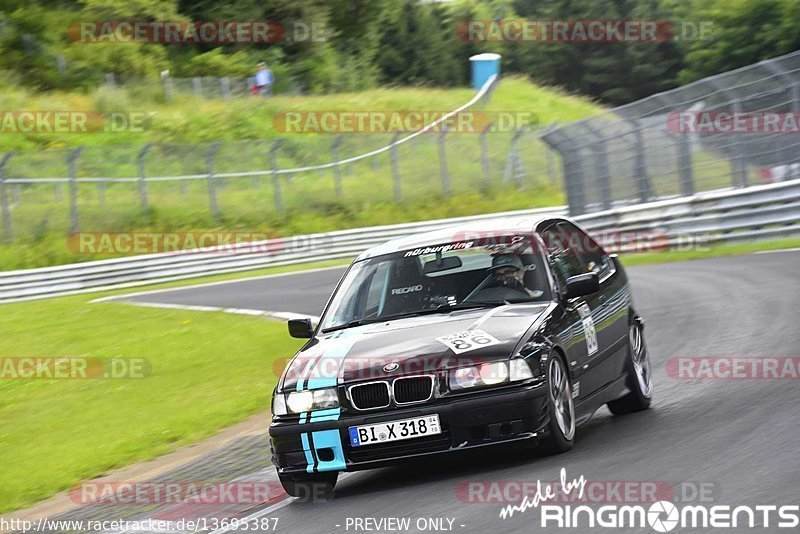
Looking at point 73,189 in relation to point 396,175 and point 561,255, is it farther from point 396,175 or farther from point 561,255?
point 561,255

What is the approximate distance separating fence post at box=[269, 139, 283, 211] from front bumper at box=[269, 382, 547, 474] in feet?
89.5

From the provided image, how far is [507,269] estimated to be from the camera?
8148 mm

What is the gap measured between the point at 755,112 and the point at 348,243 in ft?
45.7

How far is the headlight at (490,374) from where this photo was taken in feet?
22.9

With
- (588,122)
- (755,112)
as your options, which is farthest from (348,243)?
(755,112)

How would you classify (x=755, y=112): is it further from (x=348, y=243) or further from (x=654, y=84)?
(x=654, y=84)

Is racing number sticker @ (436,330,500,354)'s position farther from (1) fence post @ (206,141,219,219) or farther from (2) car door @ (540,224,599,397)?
(1) fence post @ (206,141,219,219)

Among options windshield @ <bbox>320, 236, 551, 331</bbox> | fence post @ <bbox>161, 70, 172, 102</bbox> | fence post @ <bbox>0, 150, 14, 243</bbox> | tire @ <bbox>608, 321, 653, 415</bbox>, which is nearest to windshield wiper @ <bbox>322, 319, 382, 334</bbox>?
windshield @ <bbox>320, 236, 551, 331</bbox>

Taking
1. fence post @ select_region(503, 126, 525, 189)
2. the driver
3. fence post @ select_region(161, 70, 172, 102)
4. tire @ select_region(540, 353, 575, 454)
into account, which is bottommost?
fence post @ select_region(503, 126, 525, 189)

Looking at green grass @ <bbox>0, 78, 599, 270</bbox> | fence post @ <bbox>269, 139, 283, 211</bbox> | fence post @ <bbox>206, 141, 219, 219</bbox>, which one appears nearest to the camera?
green grass @ <bbox>0, 78, 599, 270</bbox>

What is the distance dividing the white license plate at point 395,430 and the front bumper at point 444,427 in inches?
1.0

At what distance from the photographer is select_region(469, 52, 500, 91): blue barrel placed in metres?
56.6

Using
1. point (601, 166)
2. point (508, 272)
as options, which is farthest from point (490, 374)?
point (601, 166)

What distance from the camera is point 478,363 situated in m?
7.00
